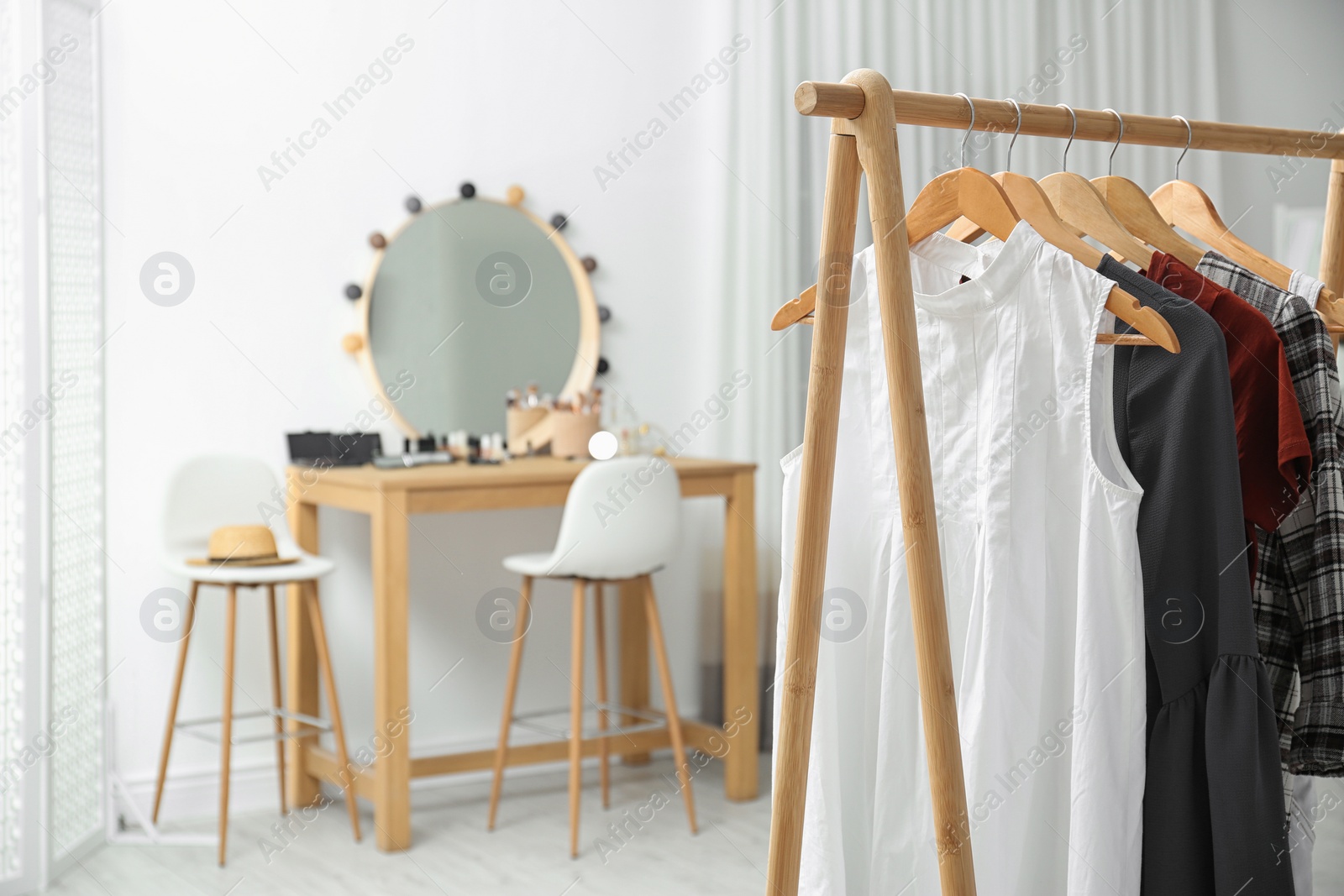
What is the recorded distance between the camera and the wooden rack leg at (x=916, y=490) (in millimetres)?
1098

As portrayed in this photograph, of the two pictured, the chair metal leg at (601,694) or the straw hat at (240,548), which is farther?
Result: the chair metal leg at (601,694)

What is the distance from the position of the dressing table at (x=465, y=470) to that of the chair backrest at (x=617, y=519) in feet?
0.67

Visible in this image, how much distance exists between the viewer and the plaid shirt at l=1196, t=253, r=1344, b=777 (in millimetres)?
1303

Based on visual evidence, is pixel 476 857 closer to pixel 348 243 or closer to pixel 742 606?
pixel 742 606

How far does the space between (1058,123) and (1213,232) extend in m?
0.42

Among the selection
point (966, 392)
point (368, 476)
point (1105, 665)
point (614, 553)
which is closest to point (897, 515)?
point (966, 392)

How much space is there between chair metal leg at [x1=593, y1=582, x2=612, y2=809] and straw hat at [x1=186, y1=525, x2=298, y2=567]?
750mm

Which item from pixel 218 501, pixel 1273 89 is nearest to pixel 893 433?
pixel 218 501

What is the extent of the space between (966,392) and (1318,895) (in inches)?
65.9

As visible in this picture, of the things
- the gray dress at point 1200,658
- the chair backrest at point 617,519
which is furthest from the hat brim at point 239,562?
the gray dress at point 1200,658

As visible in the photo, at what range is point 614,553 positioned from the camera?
2633mm

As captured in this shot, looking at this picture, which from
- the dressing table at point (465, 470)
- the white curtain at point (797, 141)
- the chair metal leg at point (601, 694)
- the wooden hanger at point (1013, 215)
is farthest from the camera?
the white curtain at point (797, 141)

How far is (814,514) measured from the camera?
119 cm

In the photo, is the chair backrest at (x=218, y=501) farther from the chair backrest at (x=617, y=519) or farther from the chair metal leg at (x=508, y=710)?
the chair backrest at (x=617, y=519)
